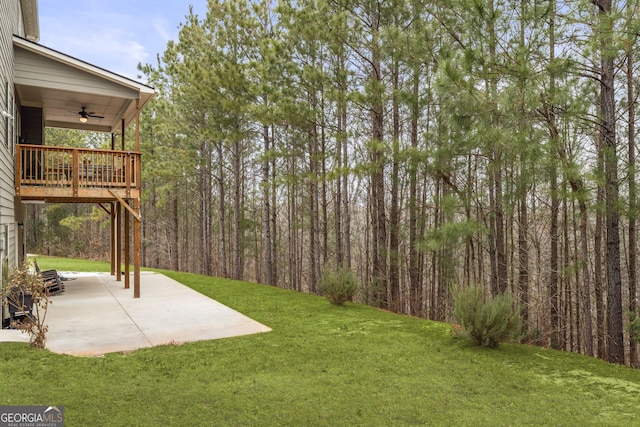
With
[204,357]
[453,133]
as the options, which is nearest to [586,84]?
[453,133]

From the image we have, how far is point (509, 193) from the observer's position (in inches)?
271

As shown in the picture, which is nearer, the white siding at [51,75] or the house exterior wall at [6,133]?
the house exterior wall at [6,133]

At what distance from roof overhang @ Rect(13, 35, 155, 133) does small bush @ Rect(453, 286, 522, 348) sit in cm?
716

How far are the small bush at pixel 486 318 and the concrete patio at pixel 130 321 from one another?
8.78ft

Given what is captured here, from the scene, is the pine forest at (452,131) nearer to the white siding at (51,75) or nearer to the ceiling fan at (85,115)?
the ceiling fan at (85,115)

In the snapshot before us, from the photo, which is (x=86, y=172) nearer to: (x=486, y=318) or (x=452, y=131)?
(x=452, y=131)

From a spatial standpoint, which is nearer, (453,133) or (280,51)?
(453,133)

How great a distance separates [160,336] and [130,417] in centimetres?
255

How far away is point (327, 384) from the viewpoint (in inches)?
156

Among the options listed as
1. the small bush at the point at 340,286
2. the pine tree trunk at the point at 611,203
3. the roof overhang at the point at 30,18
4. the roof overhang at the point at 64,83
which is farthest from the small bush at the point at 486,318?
the roof overhang at the point at 30,18

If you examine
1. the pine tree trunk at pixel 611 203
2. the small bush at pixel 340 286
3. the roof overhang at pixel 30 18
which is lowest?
the small bush at pixel 340 286

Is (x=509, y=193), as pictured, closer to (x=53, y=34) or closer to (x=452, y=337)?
(x=452, y=337)

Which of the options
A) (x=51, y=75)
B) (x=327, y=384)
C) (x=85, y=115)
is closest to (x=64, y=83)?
(x=51, y=75)

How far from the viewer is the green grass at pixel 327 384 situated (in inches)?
129
